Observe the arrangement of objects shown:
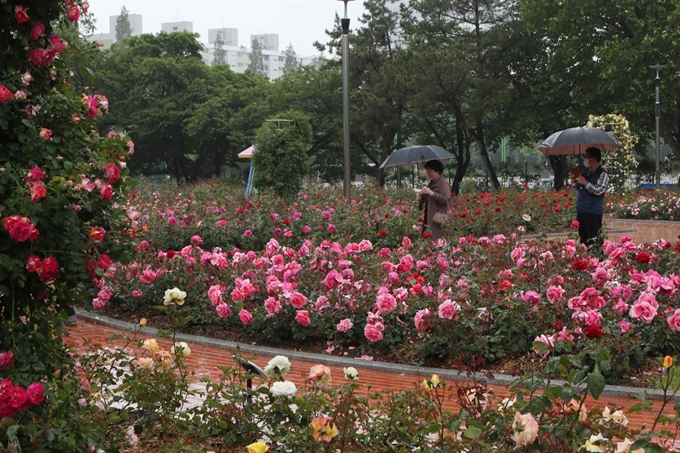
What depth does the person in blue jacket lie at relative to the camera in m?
9.98

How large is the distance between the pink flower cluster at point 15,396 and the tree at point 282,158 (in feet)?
52.1

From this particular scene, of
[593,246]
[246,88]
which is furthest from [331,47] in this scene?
[593,246]

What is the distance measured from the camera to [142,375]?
15.4ft

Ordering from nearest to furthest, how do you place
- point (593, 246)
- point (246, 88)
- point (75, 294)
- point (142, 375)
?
1. point (75, 294)
2. point (142, 375)
3. point (593, 246)
4. point (246, 88)

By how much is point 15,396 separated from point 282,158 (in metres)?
17.1

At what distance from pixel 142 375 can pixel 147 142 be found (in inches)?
1907

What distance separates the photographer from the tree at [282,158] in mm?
20172

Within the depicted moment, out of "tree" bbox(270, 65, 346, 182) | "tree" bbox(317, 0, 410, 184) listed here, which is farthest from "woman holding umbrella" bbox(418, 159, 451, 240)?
"tree" bbox(270, 65, 346, 182)

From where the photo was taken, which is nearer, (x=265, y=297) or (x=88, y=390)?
(x=88, y=390)

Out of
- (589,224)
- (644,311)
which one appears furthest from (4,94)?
(589,224)

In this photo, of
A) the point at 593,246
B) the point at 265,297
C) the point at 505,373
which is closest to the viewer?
the point at 505,373

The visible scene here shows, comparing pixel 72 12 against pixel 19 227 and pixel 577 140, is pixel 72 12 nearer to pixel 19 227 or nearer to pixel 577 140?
pixel 19 227

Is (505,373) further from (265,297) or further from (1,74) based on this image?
(1,74)

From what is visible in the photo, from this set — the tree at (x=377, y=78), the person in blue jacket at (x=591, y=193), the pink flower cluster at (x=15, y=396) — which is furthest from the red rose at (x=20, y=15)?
the tree at (x=377, y=78)
